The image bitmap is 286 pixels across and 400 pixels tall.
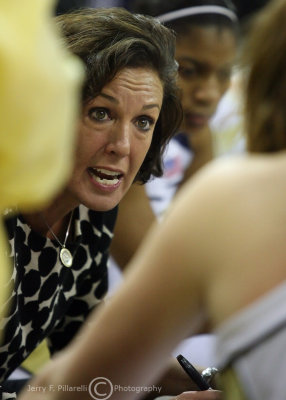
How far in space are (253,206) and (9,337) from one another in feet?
3.70

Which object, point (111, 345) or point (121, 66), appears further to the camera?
point (121, 66)

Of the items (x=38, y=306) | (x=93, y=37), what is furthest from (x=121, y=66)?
(x=38, y=306)

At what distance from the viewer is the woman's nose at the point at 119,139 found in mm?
2188

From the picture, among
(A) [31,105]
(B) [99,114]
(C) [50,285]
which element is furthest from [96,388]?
(B) [99,114]

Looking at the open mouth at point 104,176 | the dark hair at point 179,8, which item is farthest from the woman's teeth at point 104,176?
the dark hair at point 179,8

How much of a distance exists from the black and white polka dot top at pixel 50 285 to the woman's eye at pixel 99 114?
31 centimetres

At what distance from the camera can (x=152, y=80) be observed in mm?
2268

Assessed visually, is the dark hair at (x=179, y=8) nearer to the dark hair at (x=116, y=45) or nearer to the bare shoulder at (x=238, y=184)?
the dark hair at (x=116, y=45)

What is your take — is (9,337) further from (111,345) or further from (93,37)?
(111,345)

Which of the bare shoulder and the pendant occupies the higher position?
the bare shoulder

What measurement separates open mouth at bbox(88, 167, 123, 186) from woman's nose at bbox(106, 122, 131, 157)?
6cm

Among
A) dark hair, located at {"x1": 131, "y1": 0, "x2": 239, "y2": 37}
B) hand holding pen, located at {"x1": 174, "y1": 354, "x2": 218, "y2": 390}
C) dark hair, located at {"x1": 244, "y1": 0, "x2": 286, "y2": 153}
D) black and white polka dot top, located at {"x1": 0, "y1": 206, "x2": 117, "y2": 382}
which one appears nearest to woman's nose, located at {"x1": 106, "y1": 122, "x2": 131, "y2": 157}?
black and white polka dot top, located at {"x1": 0, "y1": 206, "x2": 117, "y2": 382}

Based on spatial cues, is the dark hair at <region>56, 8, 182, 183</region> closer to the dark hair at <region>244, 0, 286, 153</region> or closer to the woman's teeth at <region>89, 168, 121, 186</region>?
the woman's teeth at <region>89, 168, 121, 186</region>

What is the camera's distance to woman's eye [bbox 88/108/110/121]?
2.19m
